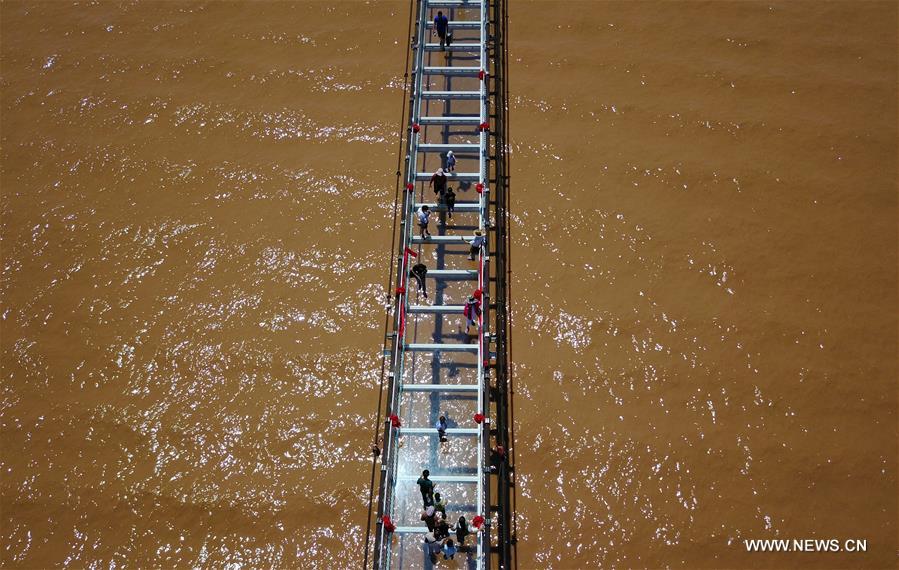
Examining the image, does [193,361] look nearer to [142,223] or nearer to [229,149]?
[142,223]

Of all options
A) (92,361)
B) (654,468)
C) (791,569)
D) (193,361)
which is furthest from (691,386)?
(92,361)

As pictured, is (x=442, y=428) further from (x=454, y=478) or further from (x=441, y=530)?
(x=441, y=530)

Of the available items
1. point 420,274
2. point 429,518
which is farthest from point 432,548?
point 420,274

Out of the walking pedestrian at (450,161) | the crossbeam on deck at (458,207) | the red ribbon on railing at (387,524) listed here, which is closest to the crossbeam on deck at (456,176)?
the walking pedestrian at (450,161)

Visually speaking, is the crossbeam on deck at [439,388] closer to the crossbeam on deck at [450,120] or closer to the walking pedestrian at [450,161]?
the walking pedestrian at [450,161]

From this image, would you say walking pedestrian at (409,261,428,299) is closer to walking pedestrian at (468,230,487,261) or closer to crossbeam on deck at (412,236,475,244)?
crossbeam on deck at (412,236,475,244)
